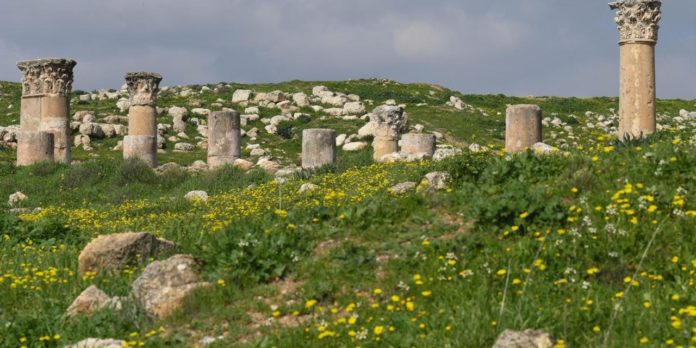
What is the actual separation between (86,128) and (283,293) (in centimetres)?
3450

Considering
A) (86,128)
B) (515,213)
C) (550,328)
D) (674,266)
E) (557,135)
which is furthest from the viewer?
(557,135)

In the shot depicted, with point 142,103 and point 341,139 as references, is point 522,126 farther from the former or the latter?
point 341,139

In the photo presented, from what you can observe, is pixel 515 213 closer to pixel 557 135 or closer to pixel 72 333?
pixel 72 333

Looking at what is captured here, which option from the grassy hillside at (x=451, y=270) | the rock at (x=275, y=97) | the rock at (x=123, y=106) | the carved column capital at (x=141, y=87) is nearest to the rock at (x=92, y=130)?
the rock at (x=123, y=106)

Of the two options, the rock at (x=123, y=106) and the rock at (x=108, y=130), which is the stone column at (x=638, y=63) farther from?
the rock at (x=123, y=106)

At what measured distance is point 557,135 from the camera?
148ft

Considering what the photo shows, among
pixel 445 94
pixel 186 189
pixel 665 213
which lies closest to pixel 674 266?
pixel 665 213

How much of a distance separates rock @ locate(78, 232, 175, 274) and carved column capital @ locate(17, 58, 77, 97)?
67.5ft

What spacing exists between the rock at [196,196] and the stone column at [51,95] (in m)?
9.36

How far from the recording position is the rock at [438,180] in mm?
11209

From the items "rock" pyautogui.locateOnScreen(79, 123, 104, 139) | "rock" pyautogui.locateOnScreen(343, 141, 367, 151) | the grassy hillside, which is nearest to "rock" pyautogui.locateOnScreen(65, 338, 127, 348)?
the grassy hillside

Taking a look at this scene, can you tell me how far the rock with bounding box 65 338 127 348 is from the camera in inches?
257

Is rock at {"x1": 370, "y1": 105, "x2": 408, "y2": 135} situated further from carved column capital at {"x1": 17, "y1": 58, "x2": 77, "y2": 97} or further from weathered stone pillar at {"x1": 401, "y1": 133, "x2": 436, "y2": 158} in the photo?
carved column capital at {"x1": 17, "y1": 58, "x2": 77, "y2": 97}

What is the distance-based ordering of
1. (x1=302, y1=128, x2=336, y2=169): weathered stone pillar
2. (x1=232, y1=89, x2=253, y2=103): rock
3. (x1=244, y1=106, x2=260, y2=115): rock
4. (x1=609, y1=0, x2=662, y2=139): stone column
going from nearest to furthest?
1. (x1=609, y1=0, x2=662, y2=139): stone column
2. (x1=302, y1=128, x2=336, y2=169): weathered stone pillar
3. (x1=244, y1=106, x2=260, y2=115): rock
4. (x1=232, y1=89, x2=253, y2=103): rock
